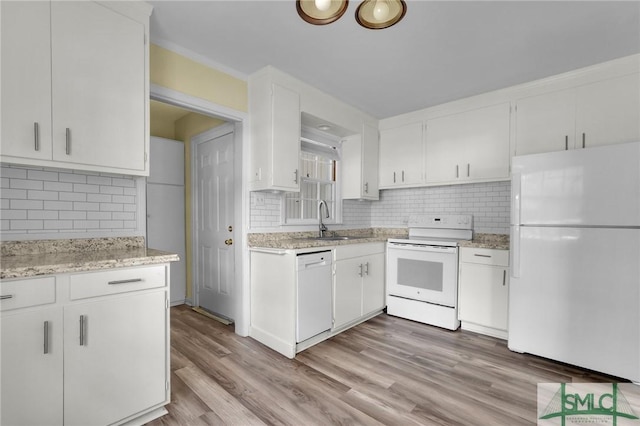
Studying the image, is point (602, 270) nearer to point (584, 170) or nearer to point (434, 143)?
point (584, 170)

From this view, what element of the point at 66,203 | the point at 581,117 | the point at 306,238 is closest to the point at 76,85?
the point at 66,203

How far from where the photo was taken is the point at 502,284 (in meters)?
2.88

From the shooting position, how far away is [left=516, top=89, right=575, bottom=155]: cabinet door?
9.02ft

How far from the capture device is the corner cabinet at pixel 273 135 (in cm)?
274

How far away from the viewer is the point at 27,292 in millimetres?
1311

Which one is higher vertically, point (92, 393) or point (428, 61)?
point (428, 61)

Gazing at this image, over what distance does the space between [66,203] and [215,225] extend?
5.41ft

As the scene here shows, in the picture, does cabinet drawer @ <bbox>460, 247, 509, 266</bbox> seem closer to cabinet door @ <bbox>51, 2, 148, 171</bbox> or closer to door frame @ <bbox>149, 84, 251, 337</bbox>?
door frame @ <bbox>149, 84, 251, 337</bbox>

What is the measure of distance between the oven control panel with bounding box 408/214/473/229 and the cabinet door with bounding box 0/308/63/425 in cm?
361

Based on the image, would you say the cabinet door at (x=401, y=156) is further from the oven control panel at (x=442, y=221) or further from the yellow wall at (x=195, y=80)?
the yellow wall at (x=195, y=80)

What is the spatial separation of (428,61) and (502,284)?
219 centimetres

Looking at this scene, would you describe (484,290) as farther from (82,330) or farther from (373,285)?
(82,330)

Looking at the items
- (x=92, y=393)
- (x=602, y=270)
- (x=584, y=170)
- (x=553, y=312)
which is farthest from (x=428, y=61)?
(x=92, y=393)

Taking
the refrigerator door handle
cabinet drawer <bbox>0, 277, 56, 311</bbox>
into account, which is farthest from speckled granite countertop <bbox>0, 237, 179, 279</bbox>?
the refrigerator door handle
